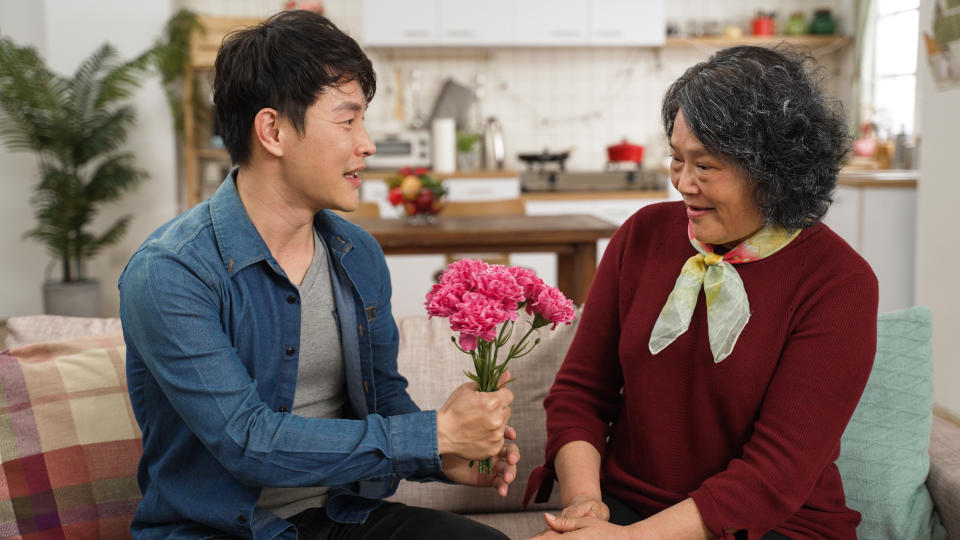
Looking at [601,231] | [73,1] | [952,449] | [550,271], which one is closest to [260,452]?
[952,449]

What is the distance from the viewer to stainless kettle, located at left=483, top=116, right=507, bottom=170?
20.1ft

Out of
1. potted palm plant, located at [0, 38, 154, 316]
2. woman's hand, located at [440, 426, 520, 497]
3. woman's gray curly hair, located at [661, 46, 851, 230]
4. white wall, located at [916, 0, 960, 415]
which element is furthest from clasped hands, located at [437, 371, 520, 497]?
potted palm plant, located at [0, 38, 154, 316]

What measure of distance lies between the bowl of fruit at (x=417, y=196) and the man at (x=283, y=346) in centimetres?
208

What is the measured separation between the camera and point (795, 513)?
4.75ft

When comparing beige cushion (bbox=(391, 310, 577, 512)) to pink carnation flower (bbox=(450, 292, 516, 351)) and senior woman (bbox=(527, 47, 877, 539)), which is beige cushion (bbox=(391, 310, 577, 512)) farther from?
pink carnation flower (bbox=(450, 292, 516, 351))

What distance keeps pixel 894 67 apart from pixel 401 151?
10.6ft

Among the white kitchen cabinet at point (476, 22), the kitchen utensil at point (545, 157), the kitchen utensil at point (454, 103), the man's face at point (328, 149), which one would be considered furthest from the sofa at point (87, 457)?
the kitchen utensil at point (454, 103)

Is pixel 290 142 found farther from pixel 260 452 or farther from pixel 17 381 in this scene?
pixel 17 381

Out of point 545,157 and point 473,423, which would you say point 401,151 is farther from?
point 473,423

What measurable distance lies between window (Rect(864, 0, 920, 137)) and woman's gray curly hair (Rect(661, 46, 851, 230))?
14.2 ft

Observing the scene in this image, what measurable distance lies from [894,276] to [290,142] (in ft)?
12.3

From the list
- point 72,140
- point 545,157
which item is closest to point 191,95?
point 72,140

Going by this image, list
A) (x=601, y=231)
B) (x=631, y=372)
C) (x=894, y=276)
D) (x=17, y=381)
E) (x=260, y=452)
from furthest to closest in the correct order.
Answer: (x=894, y=276) → (x=601, y=231) → (x=17, y=381) → (x=631, y=372) → (x=260, y=452)

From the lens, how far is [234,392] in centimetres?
127
